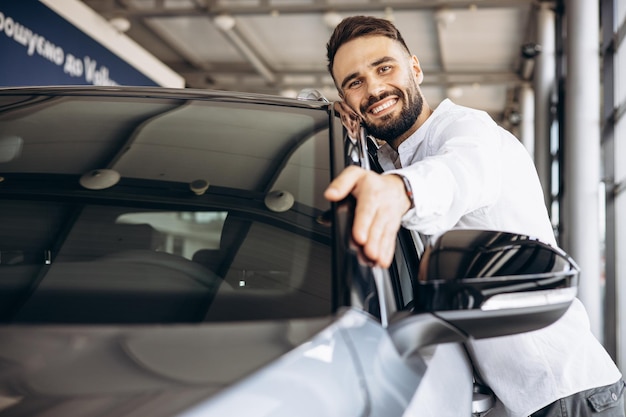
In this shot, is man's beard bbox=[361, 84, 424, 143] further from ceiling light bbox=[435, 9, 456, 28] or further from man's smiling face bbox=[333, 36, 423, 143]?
ceiling light bbox=[435, 9, 456, 28]

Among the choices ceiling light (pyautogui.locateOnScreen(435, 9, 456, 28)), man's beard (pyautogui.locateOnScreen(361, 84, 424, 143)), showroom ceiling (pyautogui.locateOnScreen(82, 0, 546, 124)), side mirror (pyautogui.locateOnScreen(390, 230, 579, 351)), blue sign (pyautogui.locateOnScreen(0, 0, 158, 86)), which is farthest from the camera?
showroom ceiling (pyautogui.locateOnScreen(82, 0, 546, 124))

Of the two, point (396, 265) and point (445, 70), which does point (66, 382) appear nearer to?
point (396, 265)

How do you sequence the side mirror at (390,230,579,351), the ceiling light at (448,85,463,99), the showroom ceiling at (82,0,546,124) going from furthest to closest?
the ceiling light at (448,85,463,99)
the showroom ceiling at (82,0,546,124)
the side mirror at (390,230,579,351)

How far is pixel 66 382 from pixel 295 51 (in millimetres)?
11931

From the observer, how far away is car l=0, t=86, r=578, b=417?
0.70m

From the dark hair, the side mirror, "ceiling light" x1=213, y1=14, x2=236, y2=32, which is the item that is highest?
"ceiling light" x1=213, y1=14, x2=236, y2=32

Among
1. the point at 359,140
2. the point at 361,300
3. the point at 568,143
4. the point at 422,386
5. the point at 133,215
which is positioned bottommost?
the point at 422,386

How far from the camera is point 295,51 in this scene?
1223 cm

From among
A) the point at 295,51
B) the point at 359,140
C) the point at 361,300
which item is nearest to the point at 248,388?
the point at 361,300

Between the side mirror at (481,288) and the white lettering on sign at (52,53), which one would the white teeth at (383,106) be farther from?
the white lettering on sign at (52,53)

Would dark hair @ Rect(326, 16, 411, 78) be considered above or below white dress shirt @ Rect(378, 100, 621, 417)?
above

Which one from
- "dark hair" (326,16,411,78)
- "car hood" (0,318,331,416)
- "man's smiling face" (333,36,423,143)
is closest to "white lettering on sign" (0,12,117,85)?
"dark hair" (326,16,411,78)

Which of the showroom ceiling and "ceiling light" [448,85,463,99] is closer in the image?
the showroom ceiling

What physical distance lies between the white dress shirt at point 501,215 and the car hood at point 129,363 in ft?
1.36
